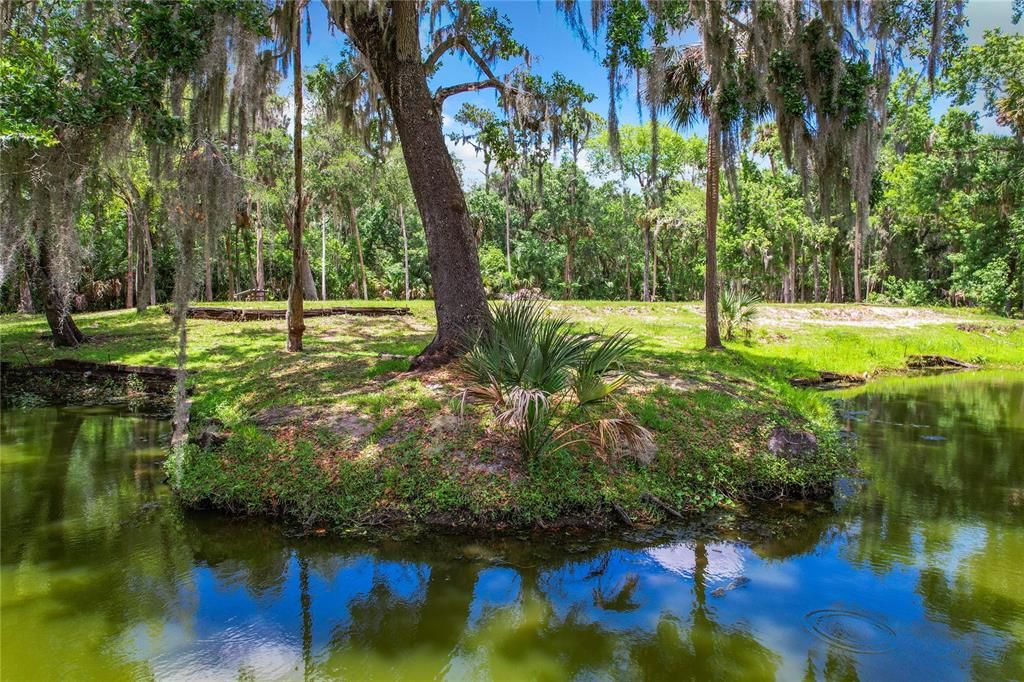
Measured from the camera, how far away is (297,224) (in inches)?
471

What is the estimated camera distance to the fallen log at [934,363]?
18.7m

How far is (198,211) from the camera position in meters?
7.91

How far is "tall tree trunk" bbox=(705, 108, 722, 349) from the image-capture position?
42.0ft

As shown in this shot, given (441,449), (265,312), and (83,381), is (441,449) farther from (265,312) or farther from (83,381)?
(265,312)

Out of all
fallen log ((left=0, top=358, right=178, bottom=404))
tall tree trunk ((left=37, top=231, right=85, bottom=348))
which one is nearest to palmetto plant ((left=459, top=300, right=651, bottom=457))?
fallen log ((left=0, top=358, right=178, bottom=404))

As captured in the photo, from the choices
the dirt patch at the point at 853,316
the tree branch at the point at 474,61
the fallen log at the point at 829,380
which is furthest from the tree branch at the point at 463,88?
the dirt patch at the point at 853,316

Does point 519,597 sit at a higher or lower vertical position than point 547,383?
lower

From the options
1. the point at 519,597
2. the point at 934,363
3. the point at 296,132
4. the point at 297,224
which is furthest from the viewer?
the point at 934,363

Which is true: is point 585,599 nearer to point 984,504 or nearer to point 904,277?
point 984,504

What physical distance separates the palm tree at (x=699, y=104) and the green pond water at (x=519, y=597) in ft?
24.4

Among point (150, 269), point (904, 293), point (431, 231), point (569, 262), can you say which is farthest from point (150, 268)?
point (904, 293)

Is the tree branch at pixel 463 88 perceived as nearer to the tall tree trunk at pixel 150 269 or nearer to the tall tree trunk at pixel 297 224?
the tall tree trunk at pixel 297 224

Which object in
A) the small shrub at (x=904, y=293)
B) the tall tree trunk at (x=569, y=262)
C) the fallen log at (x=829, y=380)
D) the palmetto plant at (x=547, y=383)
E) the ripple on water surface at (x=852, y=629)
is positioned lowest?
the ripple on water surface at (x=852, y=629)

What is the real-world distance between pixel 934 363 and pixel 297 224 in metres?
19.1
